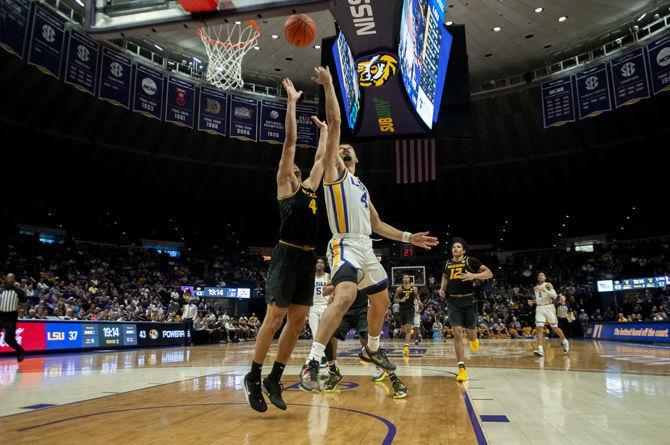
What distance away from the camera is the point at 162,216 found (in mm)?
34344

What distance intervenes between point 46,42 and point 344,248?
53.6 feet

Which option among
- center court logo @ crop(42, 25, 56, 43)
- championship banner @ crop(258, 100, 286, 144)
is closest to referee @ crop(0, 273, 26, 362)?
center court logo @ crop(42, 25, 56, 43)

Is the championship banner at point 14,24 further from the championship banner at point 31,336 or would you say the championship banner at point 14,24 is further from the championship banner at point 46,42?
the championship banner at point 31,336

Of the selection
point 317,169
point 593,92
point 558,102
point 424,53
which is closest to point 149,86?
point 424,53

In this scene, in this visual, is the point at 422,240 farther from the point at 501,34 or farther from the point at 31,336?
the point at 501,34

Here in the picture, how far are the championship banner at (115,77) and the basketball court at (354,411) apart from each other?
14.2m

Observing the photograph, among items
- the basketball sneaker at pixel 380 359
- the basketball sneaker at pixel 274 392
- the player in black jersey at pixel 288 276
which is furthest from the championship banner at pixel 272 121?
the basketball sneaker at pixel 274 392

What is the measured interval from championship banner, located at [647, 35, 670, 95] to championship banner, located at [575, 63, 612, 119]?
1.70 meters

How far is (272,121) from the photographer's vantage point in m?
23.5

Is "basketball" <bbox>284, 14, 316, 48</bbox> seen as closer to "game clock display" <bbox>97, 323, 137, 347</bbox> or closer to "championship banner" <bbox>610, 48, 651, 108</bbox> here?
"game clock display" <bbox>97, 323, 137, 347</bbox>

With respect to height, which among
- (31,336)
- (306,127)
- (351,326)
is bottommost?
(31,336)

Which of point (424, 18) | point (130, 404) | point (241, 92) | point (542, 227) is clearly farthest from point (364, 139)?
point (542, 227)

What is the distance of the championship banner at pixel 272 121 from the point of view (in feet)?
76.3

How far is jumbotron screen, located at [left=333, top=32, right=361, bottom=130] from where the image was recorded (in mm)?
15828
